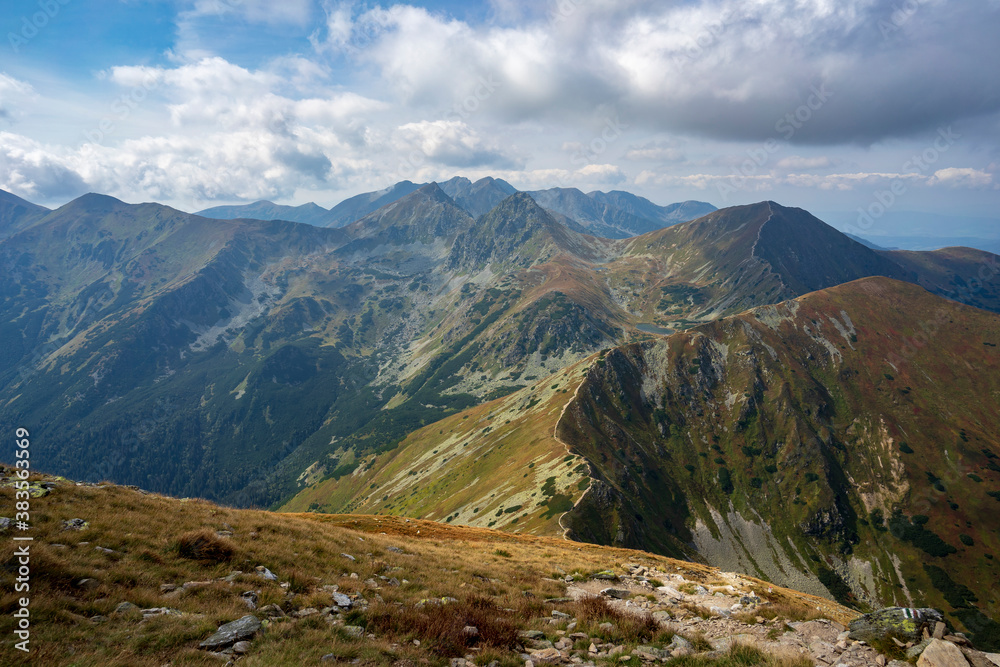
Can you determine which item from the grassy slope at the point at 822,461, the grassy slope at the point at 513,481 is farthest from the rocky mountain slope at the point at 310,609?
the grassy slope at the point at 822,461

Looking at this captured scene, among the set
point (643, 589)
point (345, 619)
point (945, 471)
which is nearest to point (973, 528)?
point (945, 471)

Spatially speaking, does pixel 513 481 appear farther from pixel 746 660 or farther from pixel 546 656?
pixel 746 660

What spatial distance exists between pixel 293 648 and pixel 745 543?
180755mm

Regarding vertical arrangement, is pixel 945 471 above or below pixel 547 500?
below

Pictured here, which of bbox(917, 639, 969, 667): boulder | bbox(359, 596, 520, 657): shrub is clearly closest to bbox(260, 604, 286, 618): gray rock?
bbox(359, 596, 520, 657): shrub

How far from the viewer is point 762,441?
593 feet

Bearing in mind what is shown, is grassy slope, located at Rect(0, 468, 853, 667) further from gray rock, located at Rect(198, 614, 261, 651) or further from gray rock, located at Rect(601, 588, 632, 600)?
gray rock, located at Rect(601, 588, 632, 600)

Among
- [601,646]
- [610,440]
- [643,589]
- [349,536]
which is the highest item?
[601,646]

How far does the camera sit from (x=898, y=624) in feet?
51.4

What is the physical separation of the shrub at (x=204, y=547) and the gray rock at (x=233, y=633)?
22.2 feet

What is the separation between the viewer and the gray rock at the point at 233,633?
40.8 ft

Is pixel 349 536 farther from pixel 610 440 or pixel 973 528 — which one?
pixel 973 528

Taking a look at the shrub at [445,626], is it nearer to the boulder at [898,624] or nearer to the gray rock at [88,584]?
the gray rock at [88,584]

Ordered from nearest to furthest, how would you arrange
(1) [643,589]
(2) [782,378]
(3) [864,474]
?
(1) [643,589], (3) [864,474], (2) [782,378]
